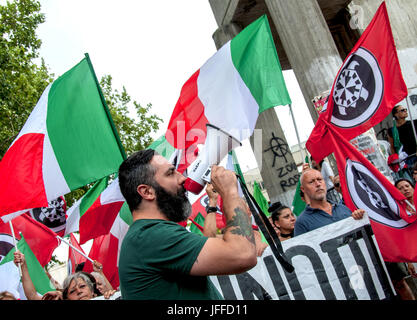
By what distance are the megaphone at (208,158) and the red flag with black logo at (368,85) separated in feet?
7.98

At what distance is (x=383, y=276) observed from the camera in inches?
132

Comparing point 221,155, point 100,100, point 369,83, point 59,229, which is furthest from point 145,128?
point 221,155

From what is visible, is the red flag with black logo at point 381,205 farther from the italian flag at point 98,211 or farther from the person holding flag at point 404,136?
the person holding flag at point 404,136

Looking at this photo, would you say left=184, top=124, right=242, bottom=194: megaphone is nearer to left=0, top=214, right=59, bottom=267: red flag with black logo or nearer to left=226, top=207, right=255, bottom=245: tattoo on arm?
left=226, top=207, right=255, bottom=245: tattoo on arm

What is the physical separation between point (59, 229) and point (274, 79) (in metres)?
4.22

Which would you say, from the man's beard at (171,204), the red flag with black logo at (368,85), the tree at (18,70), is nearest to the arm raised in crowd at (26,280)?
the man's beard at (171,204)

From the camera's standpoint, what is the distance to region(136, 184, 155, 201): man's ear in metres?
1.86

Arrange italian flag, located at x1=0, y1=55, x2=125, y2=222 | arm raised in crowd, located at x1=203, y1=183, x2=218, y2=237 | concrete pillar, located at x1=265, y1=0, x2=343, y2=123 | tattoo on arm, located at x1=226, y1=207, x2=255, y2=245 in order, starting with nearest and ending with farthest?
tattoo on arm, located at x1=226, y1=207, x2=255, y2=245 < arm raised in crowd, located at x1=203, y1=183, x2=218, y2=237 < italian flag, located at x1=0, y1=55, x2=125, y2=222 < concrete pillar, located at x1=265, y1=0, x2=343, y2=123

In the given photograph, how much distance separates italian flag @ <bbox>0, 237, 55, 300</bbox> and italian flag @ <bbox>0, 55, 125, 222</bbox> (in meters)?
0.96

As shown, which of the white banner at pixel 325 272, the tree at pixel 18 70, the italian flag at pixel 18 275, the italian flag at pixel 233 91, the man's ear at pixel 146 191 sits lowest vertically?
the white banner at pixel 325 272

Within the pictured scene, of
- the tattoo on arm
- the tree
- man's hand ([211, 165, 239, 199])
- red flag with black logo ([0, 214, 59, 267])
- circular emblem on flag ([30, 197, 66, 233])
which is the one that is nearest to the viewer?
the tattoo on arm

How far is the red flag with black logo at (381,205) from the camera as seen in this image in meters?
3.63

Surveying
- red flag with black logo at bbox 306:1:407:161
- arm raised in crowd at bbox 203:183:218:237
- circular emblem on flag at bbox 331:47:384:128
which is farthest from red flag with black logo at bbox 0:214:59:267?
circular emblem on flag at bbox 331:47:384:128
